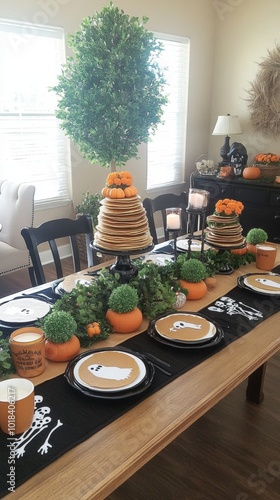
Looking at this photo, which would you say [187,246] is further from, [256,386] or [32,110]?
[32,110]

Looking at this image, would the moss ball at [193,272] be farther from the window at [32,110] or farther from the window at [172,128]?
the window at [172,128]

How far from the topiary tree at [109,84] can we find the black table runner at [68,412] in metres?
2.02

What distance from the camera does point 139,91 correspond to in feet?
9.72

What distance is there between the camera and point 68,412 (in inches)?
37.3

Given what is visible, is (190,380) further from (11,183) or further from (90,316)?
(11,183)

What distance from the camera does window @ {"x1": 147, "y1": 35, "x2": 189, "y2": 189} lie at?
15.0ft

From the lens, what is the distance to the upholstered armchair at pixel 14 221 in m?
3.10

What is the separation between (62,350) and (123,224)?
0.50 meters

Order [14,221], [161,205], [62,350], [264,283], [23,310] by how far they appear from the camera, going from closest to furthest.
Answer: [62,350], [23,310], [264,283], [161,205], [14,221]

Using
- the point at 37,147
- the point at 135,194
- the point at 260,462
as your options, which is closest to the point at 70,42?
the point at 37,147

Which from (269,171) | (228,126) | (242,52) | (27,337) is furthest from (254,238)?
(242,52)

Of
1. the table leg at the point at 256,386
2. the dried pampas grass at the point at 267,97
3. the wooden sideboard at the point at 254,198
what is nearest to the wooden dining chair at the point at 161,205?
the table leg at the point at 256,386

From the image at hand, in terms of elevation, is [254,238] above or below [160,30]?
below

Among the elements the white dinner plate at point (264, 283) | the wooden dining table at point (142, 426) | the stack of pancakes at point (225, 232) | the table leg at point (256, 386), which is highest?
the stack of pancakes at point (225, 232)
